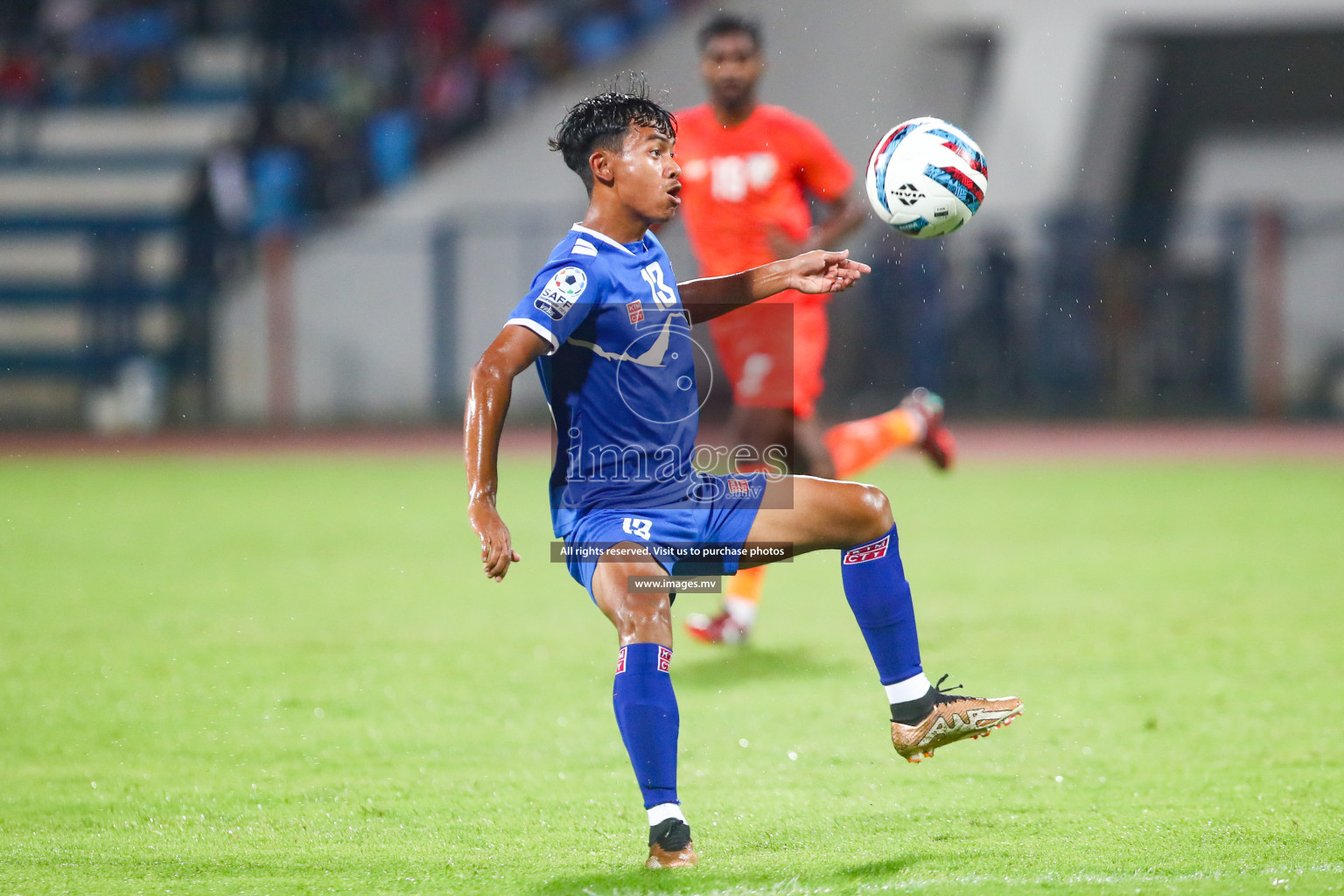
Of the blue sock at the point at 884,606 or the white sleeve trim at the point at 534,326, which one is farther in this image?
Result: the blue sock at the point at 884,606

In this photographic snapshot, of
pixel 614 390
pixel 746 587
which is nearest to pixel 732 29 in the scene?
pixel 746 587

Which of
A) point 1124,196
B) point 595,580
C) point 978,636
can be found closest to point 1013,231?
point 1124,196

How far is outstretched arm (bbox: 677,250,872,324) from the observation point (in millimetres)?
4008

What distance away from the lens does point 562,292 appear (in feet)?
12.1

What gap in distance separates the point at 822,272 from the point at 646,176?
570mm

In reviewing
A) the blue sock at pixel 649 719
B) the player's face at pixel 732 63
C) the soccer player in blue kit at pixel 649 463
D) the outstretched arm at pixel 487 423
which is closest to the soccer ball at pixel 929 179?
the soccer player in blue kit at pixel 649 463

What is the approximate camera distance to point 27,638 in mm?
6637

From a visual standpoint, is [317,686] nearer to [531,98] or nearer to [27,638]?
[27,638]

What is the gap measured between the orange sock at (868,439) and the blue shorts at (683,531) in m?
2.69

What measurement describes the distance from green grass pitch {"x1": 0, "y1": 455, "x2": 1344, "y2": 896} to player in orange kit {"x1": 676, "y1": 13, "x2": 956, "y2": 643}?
2.82 feet

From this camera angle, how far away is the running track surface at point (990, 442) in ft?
48.8

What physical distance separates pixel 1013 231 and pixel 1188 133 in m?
5.36

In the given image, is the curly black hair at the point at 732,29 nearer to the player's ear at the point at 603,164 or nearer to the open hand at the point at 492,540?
the player's ear at the point at 603,164

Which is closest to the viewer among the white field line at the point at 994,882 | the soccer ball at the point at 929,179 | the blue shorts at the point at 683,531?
the white field line at the point at 994,882
